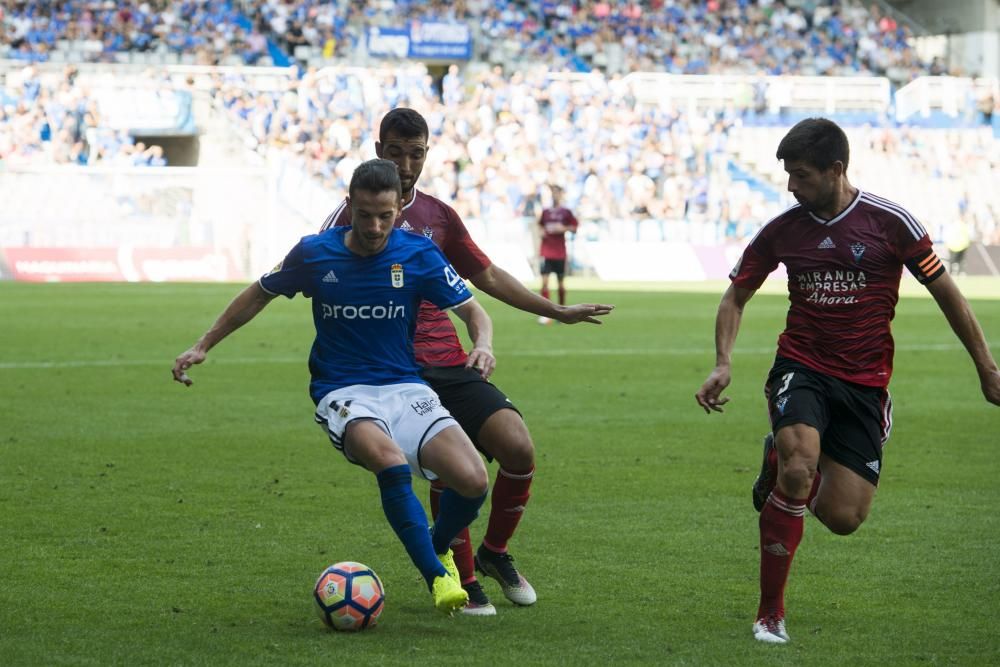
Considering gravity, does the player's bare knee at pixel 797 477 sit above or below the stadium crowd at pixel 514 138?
above

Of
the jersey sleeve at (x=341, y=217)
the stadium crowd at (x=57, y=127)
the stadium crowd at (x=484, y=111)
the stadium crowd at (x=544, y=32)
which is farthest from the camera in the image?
the stadium crowd at (x=544, y=32)

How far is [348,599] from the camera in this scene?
5.59 m

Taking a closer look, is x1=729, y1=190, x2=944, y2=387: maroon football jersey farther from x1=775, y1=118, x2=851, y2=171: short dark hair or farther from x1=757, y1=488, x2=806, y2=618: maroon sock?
x1=757, y1=488, x2=806, y2=618: maroon sock

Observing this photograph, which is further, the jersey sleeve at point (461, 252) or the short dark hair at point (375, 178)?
the jersey sleeve at point (461, 252)

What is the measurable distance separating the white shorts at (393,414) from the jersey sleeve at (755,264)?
135cm

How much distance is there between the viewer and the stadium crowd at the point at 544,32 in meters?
37.7

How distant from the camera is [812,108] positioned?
44906 millimetres

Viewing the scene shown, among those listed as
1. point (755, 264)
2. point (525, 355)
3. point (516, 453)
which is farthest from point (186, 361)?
point (525, 355)

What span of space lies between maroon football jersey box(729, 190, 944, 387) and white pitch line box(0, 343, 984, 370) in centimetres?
1081

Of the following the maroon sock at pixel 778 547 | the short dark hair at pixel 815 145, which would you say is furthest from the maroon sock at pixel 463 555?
the short dark hair at pixel 815 145

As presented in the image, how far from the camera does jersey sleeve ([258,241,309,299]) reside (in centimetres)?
600

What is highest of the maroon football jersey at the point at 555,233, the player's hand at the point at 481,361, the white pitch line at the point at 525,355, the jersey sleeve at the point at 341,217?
the jersey sleeve at the point at 341,217

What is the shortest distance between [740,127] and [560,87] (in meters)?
6.04

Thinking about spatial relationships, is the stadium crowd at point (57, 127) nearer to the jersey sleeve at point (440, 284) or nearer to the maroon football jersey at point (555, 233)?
the maroon football jersey at point (555, 233)
